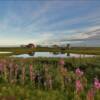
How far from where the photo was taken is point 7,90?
14.0 meters

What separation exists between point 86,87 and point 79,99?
2.58 metres

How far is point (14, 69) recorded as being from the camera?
1800 cm

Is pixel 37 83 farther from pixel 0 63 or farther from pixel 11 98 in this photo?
pixel 11 98

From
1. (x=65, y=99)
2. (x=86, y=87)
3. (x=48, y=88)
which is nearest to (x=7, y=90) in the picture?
(x=48, y=88)

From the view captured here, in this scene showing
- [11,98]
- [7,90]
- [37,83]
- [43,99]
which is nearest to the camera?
[11,98]

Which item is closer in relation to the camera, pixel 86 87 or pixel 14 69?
pixel 86 87

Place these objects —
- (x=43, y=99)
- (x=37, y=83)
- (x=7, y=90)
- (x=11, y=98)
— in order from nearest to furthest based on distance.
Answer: (x=11, y=98), (x=43, y=99), (x=7, y=90), (x=37, y=83)

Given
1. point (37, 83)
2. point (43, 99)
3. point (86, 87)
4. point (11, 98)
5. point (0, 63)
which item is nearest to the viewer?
point (11, 98)

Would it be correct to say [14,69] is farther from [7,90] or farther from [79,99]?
[79,99]

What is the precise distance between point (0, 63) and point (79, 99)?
6.49m

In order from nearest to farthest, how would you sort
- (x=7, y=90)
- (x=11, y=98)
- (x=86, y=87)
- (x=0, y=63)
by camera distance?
(x=11, y=98), (x=7, y=90), (x=86, y=87), (x=0, y=63)

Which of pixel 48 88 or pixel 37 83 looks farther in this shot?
pixel 37 83

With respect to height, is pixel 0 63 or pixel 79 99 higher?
pixel 0 63

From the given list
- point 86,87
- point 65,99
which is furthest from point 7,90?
point 86,87
